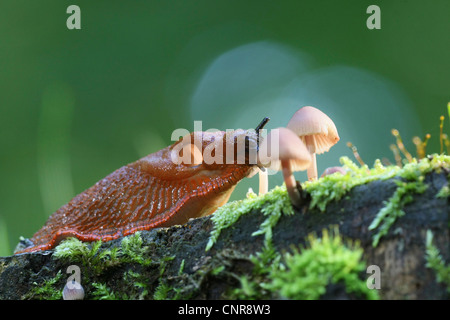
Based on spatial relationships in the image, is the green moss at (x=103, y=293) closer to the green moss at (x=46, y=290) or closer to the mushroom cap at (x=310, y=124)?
the green moss at (x=46, y=290)

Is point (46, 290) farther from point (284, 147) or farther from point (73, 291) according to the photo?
point (284, 147)

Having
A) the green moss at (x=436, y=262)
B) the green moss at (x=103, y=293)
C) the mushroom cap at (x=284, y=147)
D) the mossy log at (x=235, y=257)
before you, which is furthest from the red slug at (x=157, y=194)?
the green moss at (x=436, y=262)

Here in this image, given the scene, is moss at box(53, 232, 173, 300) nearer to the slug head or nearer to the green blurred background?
the slug head

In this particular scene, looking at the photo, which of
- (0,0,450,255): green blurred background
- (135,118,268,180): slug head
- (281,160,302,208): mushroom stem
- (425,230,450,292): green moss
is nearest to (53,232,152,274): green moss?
(135,118,268,180): slug head

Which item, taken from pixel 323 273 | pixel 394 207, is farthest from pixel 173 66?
pixel 323 273
